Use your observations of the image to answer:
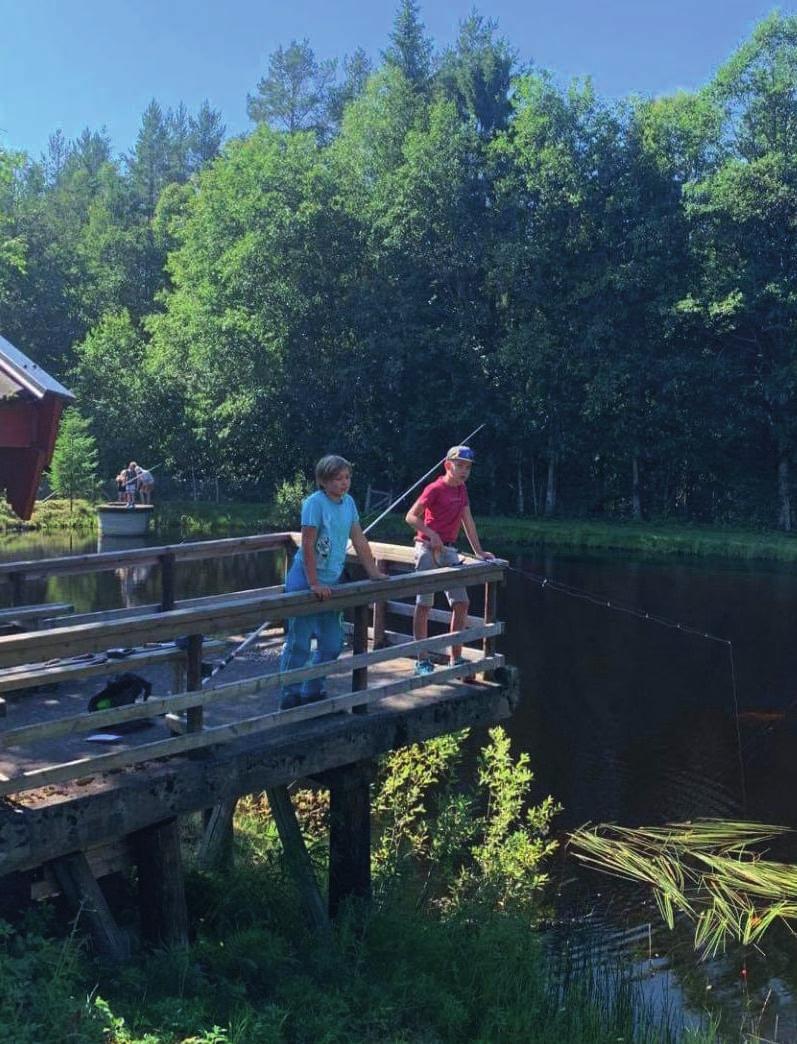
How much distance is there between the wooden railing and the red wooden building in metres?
0.85

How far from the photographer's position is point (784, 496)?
3994cm

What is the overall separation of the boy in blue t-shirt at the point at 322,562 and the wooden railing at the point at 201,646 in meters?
0.20

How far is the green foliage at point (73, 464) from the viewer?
132 ft

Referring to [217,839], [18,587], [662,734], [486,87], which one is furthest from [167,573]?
[486,87]

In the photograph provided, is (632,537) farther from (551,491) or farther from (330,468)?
(330,468)

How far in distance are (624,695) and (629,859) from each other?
6.85 m

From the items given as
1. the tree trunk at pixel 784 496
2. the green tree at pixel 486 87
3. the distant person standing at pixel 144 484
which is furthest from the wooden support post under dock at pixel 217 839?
the green tree at pixel 486 87

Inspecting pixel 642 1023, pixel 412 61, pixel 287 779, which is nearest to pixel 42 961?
pixel 287 779

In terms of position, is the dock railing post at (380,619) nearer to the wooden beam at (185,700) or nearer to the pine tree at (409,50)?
the wooden beam at (185,700)

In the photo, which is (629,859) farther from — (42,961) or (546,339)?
(546,339)

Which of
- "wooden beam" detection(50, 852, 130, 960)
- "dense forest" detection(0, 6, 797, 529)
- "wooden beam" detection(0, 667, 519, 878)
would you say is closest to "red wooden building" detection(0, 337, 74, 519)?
"wooden beam" detection(0, 667, 519, 878)

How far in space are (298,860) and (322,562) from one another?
8.53 feet

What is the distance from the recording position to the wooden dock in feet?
18.9

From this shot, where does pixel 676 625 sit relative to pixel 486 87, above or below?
below
